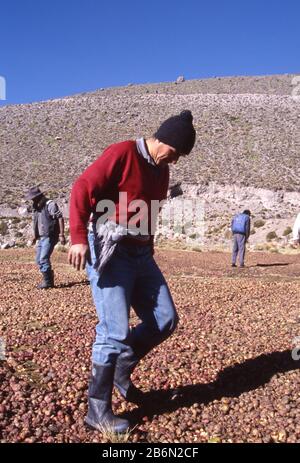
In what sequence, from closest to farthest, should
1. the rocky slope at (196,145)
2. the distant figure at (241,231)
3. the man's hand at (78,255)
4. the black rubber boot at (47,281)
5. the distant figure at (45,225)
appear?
the man's hand at (78,255), the distant figure at (45,225), the black rubber boot at (47,281), the distant figure at (241,231), the rocky slope at (196,145)

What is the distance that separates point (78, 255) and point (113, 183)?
1.94 feet

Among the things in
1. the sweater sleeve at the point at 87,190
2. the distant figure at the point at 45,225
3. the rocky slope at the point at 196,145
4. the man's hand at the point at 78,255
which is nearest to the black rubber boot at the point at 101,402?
the man's hand at the point at 78,255

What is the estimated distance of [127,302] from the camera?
154 inches

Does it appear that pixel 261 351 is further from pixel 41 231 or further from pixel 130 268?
pixel 41 231

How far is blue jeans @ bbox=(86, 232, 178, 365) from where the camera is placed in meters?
3.87

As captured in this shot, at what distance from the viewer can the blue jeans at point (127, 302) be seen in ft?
12.7

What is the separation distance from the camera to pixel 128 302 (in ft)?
13.0

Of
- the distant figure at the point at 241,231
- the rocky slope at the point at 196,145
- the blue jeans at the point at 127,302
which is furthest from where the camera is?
the rocky slope at the point at 196,145

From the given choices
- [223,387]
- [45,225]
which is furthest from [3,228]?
[223,387]

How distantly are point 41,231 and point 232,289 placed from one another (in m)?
4.12

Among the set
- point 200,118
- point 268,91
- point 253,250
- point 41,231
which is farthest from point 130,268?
point 268,91

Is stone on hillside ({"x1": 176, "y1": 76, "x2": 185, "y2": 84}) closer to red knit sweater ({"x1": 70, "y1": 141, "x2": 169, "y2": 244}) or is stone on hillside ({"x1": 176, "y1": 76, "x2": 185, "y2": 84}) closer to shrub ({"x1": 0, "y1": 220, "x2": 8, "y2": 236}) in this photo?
shrub ({"x1": 0, "y1": 220, "x2": 8, "y2": 236})

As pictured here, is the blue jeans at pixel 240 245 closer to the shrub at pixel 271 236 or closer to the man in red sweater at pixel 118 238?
the shrub at pixel 271 236

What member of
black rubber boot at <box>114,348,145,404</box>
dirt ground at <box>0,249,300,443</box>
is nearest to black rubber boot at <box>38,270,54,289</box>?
dirt ground at <box>0,249,300,443</box>
